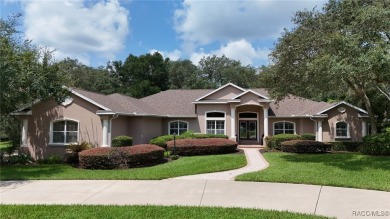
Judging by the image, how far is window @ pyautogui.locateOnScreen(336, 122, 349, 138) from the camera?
1014 inches

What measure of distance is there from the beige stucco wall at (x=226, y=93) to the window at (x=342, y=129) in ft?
26.1

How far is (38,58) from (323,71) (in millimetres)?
15572

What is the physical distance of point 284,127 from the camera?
2764 centimetres

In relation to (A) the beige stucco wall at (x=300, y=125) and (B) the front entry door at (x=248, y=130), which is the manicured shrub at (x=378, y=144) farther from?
(B) the front entry door at (x=248, y=130)

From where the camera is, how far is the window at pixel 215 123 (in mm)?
26953

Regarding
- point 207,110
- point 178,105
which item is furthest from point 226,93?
point 178,105

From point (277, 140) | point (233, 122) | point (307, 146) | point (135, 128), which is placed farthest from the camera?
point (233, 122)

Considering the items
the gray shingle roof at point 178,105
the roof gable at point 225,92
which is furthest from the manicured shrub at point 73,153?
the roof gable at point 225,92

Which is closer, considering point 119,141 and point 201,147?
point 119,141

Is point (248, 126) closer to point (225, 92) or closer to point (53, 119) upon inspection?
point (225, 92)

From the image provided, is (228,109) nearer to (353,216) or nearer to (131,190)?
(131,190)

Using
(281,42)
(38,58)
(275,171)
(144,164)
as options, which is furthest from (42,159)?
(281,42)

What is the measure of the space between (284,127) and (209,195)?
19.4 m

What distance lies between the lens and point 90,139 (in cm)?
2031
